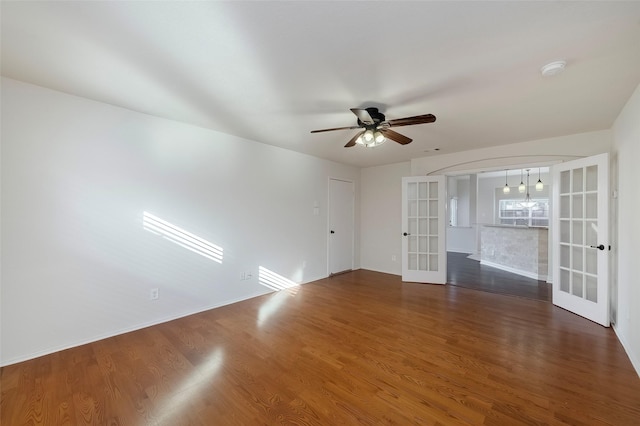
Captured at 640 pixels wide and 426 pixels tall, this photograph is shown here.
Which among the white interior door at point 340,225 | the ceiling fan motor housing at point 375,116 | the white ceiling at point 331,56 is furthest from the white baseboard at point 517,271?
the ceiling fan motor housing at point 375,116

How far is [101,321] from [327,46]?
3.45 metres

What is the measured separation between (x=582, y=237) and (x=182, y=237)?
5.32m

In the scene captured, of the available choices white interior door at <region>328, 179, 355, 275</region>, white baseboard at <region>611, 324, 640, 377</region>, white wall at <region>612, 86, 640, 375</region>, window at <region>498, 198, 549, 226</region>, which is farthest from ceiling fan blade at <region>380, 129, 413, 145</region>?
window at <region>498, 198, 549, 226</region>

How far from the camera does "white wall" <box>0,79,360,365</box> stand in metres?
2.32

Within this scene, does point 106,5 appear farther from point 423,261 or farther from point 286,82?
point 423,261

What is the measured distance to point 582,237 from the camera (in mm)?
3410

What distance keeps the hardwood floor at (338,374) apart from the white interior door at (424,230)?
63.4 inches

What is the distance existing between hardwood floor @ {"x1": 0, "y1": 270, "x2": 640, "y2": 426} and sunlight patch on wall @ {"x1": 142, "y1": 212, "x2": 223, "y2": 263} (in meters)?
0.84

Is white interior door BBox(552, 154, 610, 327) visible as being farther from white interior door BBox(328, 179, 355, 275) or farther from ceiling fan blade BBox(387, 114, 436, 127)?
white interior door BBox(328, 179, 355, 275)

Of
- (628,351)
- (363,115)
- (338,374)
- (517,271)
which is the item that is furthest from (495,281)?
(363,115)

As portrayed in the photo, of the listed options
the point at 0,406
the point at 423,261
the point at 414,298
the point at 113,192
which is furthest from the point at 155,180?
the point at 423,261

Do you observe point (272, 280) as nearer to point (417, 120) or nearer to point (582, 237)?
point (417, 120)

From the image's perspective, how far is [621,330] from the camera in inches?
109

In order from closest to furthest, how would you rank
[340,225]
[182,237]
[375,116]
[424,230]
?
[375,116] < [182,237] < [424,230] < [340,225]
